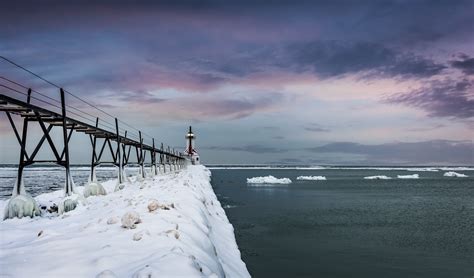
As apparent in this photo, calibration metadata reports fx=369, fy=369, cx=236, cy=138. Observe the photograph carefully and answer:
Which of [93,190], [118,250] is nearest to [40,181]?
[93,190]

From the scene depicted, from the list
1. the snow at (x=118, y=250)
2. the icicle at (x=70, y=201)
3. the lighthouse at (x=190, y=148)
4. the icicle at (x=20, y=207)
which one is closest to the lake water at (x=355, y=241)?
the snow at (x=118, y=250)

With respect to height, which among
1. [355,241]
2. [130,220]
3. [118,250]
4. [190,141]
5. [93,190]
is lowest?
[355,241]

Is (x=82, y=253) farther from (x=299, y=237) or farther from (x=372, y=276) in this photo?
(x=299, y=237)

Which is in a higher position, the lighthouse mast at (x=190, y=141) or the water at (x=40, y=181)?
the lighthouse mast at (x=190, y=141)

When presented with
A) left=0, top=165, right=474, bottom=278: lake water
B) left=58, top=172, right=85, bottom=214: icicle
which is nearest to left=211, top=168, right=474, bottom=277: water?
left=0, top=165, right=474, bottom=278: lake water

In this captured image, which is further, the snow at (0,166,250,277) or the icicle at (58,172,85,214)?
the icicle at (58,172,85,214)

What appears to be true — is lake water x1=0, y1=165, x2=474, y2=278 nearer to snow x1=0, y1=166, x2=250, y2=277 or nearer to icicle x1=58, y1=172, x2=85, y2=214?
snow x1=0, y1=166, x2=250, y2=277

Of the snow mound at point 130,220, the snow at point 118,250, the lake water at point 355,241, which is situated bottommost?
the lake water at point 355,241

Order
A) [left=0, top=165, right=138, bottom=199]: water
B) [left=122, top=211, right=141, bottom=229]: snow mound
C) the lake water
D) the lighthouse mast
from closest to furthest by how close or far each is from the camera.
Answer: [left=122, top=211, right=141, bottom=229]: snow mound
the lake water
[left=0, top=165, right=138, bottom=199]: water
the lighthouse mast

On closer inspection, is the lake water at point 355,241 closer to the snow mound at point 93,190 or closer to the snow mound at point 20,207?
the snow mound at point 93,190

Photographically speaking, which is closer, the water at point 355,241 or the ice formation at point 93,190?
the water at point 355,241

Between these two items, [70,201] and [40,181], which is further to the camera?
[40,181]

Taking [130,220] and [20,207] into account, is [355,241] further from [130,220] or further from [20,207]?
[20,207]

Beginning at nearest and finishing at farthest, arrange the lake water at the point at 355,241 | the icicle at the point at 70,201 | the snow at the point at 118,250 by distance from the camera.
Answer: the snow at the point at 118,250, the lake water at the point at 355,241, the icicle at the point at 70,201
